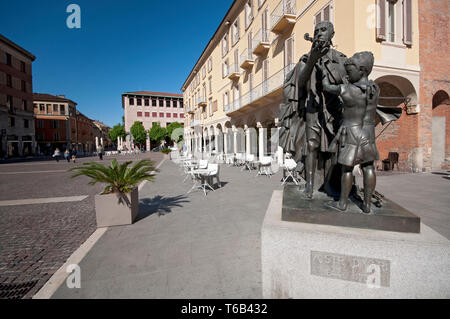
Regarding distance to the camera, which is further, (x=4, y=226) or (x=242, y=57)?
(x=242, y=57)

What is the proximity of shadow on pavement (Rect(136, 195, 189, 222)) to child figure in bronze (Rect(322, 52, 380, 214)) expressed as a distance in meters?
4.04

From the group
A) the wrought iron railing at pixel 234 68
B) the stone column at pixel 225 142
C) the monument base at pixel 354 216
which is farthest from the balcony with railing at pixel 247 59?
the monument base at pixel 354 216

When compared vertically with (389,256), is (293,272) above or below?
below

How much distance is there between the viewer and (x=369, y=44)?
8.66 metres

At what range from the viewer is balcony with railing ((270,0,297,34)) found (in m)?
11.6

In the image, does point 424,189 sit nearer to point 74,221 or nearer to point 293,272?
point 293,272

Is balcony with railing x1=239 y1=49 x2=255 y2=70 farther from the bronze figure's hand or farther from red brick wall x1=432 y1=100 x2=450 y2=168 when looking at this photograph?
the bronze figure's hand

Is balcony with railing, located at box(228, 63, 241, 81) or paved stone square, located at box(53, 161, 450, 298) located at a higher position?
balcony with railing, located at box(228, 63, 241, 81)

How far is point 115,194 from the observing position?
13.4 feet

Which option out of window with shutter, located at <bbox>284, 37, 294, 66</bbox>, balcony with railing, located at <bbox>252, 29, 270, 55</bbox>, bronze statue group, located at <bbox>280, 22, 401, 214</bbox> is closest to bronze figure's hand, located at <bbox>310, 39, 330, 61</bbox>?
bronze statue group, located at <bbox>280, 22, 401, 214</bbox>

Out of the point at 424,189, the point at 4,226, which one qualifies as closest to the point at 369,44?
the point at 424,189

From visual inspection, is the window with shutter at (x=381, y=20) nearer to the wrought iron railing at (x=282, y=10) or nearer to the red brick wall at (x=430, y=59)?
the red brick wall at (x=430, y=59)

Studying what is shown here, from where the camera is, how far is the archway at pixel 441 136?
1102 centimetres

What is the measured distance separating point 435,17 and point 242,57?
38.5 feet
